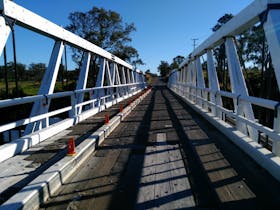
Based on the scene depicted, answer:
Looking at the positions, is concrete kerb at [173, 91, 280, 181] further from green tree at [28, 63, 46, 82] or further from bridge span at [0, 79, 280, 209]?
green tree at [28, 63, 46, 82]

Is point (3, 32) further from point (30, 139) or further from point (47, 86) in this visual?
point (47, 86)

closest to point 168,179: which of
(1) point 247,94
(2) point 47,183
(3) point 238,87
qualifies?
(2) point 47,183

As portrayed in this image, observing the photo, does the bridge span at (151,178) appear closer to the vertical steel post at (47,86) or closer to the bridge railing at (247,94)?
the bridge railing at (247,94)

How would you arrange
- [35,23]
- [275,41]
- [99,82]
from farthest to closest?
[99,82] → [35,23] → [275,41]

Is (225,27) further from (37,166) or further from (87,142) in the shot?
(37,166)

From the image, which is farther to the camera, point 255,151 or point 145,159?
point 145,159

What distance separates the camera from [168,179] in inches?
173

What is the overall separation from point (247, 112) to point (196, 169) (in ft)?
7.65

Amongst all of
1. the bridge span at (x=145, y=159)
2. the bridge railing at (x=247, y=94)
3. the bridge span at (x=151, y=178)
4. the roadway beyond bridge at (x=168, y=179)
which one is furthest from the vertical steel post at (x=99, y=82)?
the roadway beyond bridge at (x=168, y=179)

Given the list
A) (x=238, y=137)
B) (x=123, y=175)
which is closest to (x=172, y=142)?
(x=238, y=137)

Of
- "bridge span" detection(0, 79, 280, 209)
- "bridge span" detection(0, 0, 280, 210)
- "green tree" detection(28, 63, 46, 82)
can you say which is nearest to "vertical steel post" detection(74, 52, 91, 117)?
"bridge span" detection(0, 0, 280, 210)

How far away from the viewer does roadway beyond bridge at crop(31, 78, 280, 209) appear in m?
3.61

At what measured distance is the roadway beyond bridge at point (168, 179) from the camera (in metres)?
3.61

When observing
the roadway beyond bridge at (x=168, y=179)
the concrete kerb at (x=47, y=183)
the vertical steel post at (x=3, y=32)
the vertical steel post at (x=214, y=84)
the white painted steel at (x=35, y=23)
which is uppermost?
the white painted steel at (x=35, y=23)
